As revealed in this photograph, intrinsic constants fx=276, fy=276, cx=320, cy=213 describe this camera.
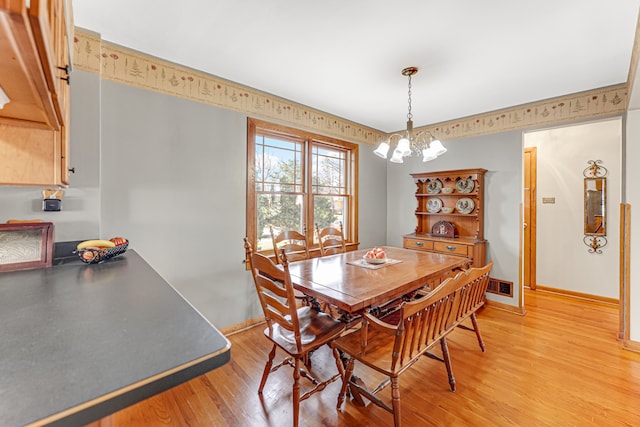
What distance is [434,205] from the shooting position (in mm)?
4000

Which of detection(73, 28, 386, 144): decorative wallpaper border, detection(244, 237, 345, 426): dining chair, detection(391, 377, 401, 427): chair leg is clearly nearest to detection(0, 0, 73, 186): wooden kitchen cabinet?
detection(73, 28, 386, 144): decorative wallpaper border

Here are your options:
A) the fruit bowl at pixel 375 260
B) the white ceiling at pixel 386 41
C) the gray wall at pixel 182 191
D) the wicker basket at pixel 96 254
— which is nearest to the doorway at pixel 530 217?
the white ceiling at pixel 386 41

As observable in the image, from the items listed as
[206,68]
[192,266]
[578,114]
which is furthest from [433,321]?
[578,114]

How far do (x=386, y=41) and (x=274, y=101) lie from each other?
1.45m

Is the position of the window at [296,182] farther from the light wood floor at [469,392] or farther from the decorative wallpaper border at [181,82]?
the light wood floor at [469,392]

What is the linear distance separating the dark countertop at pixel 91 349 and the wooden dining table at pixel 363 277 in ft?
2.91

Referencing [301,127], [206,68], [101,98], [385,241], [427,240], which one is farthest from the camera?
[385,241]

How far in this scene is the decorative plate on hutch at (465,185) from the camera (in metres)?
3.62

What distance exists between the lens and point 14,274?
4.29 feet

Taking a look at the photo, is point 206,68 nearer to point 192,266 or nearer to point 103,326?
point 192,266

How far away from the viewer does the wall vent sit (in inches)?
132

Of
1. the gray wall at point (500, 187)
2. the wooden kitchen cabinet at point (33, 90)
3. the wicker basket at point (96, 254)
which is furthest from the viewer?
the gray wall at point (500, 187)

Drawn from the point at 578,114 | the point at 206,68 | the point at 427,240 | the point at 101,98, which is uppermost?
the point at 206,68

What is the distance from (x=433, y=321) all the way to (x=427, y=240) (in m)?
2.28
